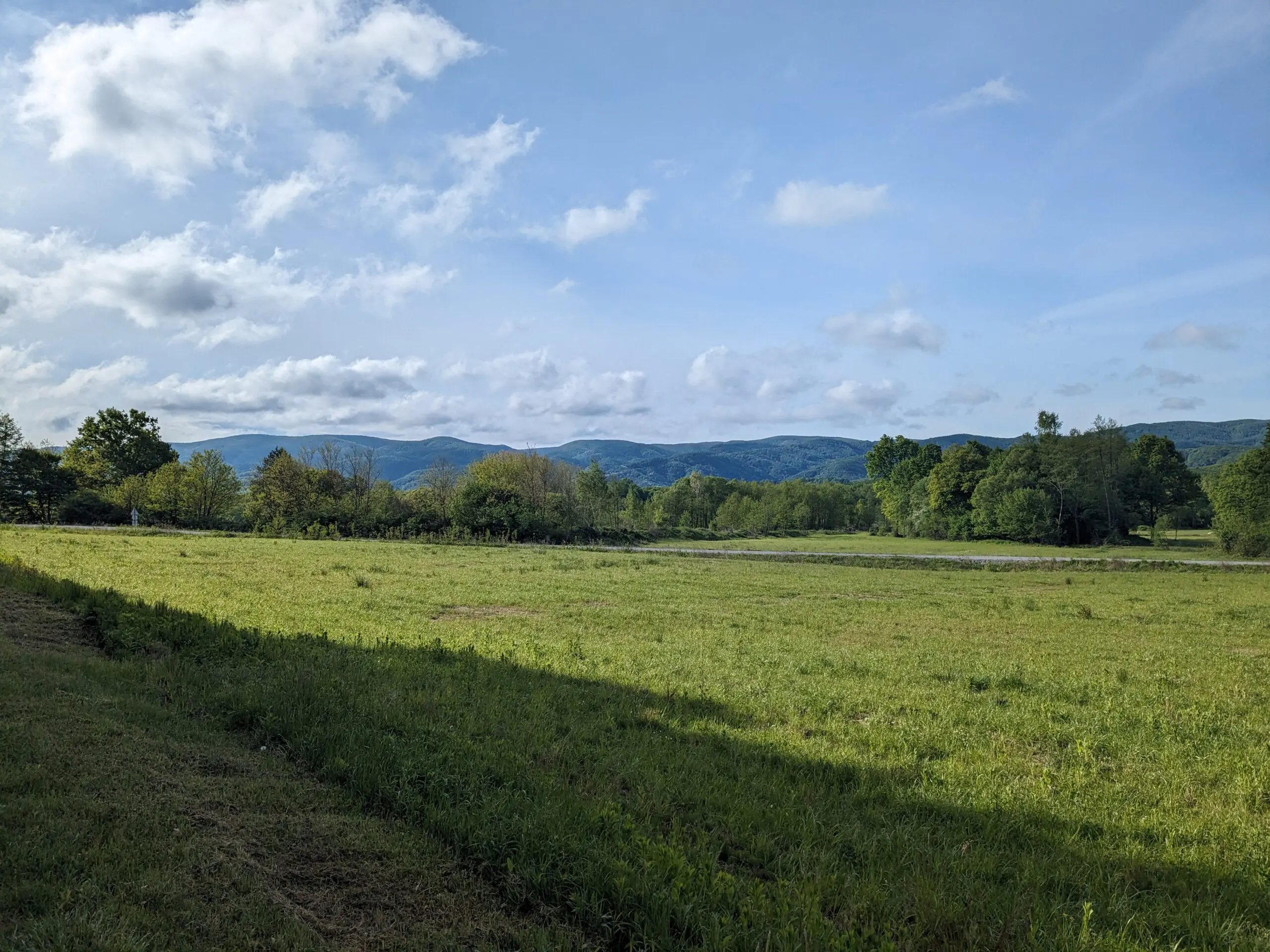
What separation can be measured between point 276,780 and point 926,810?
6.37m

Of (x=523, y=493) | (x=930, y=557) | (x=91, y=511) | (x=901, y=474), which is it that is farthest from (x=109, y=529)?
(x=901, y=474)

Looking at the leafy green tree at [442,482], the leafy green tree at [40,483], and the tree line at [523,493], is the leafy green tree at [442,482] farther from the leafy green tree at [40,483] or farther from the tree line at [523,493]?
the leafy green tree at [40,483]

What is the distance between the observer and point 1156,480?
79062mm

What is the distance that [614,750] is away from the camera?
781 centimetres

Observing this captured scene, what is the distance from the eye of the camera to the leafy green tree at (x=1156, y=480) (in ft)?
260

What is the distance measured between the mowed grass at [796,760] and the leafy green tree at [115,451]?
71.2 meters

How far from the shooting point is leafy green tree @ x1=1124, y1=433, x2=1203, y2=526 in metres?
79.3

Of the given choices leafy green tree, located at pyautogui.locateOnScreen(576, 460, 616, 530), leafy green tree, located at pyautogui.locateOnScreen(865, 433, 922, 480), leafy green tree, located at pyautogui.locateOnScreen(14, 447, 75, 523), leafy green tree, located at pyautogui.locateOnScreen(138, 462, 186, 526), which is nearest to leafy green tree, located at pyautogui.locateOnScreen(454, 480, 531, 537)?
leafy green tree, located at pyautogui.locateOnScreen(576, 460, 616, 530)

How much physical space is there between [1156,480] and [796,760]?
307ft

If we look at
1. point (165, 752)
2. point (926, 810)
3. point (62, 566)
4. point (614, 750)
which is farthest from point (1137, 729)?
point (62, 566)

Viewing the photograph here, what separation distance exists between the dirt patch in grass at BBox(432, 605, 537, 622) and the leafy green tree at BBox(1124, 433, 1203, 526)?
86147 mm

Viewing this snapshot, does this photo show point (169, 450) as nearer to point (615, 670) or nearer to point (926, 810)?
point (615, 670)

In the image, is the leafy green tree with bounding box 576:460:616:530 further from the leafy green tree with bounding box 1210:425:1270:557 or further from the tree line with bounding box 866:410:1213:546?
the leafy green tree with bounding box 1210:425:1270:557

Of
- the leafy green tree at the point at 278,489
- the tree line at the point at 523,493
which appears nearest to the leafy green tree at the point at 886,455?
the tree line at the point at 523,493
